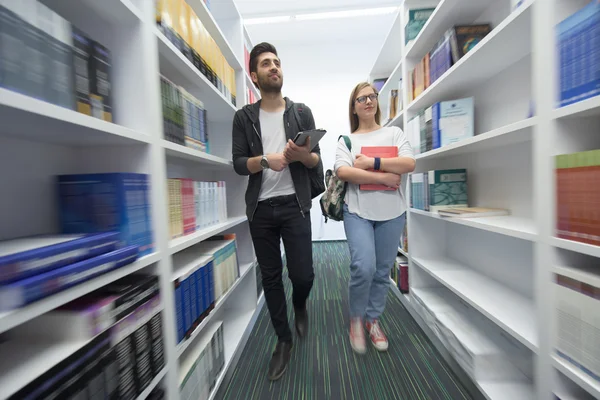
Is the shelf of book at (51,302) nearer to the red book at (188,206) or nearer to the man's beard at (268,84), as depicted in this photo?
the red book at (188,206)

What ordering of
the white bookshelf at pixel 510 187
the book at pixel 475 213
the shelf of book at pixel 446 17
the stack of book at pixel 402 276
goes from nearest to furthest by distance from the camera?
the white bookshelf at pixel 510 187 → the book at pixel 475 213 → the shelf of book at pixel 446 17 → the stack of book at pixel 402 276

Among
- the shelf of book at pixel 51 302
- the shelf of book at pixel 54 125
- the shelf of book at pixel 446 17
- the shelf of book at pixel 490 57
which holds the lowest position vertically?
the shelf of book at pixel 51 302

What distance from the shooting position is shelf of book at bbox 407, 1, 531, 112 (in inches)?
33.9

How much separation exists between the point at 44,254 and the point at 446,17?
2.00 m

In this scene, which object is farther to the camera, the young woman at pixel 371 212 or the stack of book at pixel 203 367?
the young woman at pixel 371 212

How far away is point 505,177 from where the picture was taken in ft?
4.12

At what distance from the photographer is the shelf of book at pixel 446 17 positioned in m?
1.27

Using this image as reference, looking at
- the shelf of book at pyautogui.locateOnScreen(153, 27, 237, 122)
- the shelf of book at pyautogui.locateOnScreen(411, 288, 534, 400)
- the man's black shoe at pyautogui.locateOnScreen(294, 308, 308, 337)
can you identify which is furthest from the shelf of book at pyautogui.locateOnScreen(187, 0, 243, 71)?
the shelf of book at pyautogui.locateOnScreen(411, 288, 534, 400)

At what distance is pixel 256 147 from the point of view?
4.19 ft

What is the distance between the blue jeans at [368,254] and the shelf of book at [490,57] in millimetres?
803

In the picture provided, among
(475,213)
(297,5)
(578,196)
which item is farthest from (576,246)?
(297,5)

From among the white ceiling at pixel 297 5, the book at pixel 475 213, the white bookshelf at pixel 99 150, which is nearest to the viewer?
the white bookshelf at pixel 99 150

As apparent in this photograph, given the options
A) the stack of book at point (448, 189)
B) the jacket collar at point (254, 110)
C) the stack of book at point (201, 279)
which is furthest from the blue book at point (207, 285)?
the stack of book at point (448, 189)

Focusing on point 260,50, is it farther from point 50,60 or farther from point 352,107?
point 50,60
